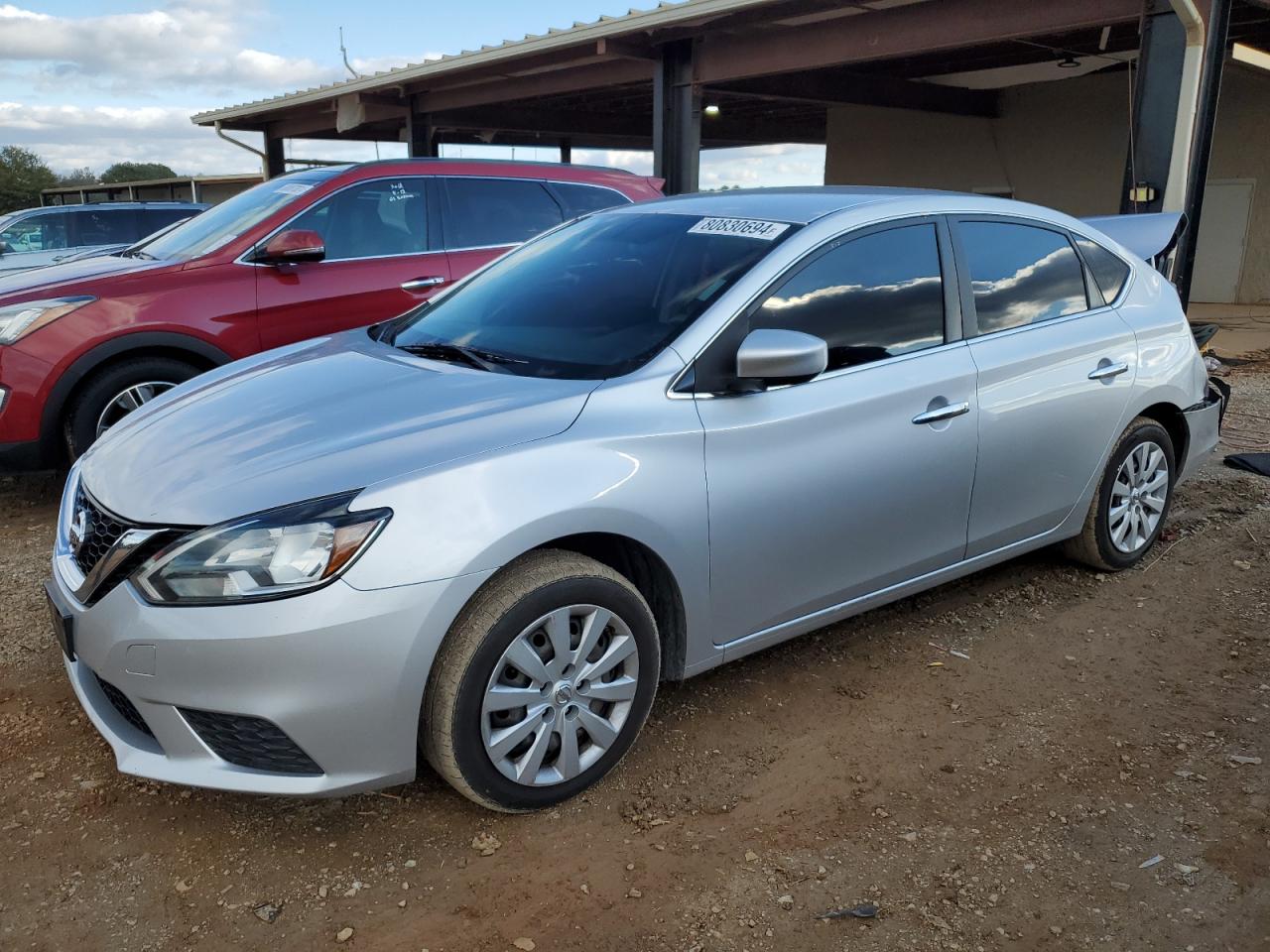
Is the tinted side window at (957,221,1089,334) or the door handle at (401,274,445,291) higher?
the tinted side window at (957,221,1089,334)

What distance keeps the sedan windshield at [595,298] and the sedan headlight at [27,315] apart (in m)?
2.29

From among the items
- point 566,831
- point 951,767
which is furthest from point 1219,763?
point 566,831

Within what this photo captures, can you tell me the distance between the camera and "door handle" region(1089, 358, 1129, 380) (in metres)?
4.04

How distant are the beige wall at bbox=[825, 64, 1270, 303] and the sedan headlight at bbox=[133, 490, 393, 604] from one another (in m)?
14.9

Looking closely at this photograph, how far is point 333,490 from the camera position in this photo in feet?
7.94

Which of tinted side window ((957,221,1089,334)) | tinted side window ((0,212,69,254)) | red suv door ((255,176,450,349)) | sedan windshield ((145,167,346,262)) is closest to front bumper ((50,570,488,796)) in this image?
tinted side window ((957,221,1089,334))

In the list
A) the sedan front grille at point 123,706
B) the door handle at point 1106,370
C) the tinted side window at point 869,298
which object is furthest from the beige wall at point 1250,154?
the sedan front grille at point 123,706

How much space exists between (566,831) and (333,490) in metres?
1.12

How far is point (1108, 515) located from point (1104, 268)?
106cm

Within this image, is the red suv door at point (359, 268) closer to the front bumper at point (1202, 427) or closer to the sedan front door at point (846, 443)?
the sedan front door at point (846, 443)

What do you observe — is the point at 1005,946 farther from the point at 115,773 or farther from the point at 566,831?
the point at 115,773

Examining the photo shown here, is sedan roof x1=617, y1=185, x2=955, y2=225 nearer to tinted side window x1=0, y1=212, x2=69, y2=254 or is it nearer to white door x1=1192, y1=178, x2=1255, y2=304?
tinted side window x1=0, y1=212, x2=69, y2=254

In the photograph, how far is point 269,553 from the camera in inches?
93.0

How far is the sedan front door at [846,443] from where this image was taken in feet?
9.84
